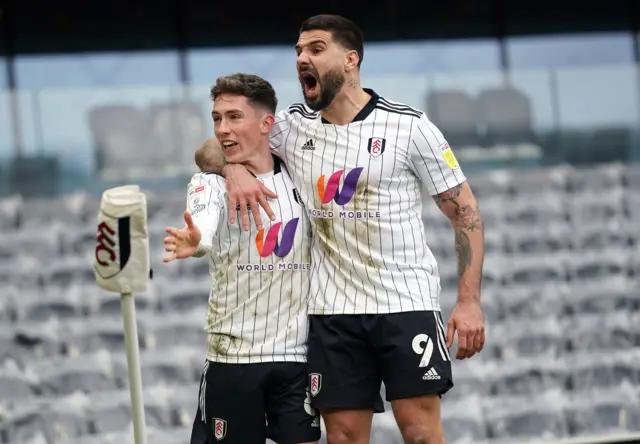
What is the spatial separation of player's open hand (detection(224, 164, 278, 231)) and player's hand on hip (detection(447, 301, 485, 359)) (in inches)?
22.8

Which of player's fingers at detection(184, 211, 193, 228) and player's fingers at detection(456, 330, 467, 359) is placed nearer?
player's fingers at detection(184, 211, 193, 228)

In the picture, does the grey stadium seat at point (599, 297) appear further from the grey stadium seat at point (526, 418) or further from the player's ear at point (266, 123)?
the player's ear at point (266, 123)

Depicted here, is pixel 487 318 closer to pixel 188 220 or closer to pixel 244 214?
pixel 244 214

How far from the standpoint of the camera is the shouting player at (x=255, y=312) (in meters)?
2.91

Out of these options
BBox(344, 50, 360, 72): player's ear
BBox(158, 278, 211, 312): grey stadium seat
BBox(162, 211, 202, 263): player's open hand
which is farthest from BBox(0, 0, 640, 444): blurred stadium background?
BBox(162, 211, 202, 263): player's open hand

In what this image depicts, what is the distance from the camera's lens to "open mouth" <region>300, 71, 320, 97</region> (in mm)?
2980

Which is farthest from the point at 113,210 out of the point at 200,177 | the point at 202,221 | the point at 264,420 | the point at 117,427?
the point at 117,427

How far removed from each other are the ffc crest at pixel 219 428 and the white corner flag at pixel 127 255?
87cm

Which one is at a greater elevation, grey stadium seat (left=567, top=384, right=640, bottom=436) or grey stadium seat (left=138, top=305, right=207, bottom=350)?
grey stadium seat (left=138, top=305, right=207, bottom=350)

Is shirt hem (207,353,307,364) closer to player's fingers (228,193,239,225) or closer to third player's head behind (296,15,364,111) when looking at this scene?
player's fingers (228,193,239,225)

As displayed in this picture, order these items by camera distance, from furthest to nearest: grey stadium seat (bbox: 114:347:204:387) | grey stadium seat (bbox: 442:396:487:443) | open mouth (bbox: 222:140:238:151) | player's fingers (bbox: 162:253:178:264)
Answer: grey stadium seat (bbox: 114:347:204:387) < grey stadium seat (bbox: 442:396:487:443) < open mouth (bbox: 222:140:238:151) < player's fingers (bbox: 162:253:178:264)

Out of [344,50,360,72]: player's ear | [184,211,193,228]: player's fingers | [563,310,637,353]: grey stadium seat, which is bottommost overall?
[563,310,637,353]: grey stadium seat

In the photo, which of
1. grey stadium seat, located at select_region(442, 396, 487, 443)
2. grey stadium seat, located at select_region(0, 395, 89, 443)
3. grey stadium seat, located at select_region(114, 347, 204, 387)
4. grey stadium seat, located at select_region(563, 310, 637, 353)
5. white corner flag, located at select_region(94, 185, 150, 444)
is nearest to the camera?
white corner flag, located at select_region(94, 185, 150, 444)

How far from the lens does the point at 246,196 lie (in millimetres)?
2871
